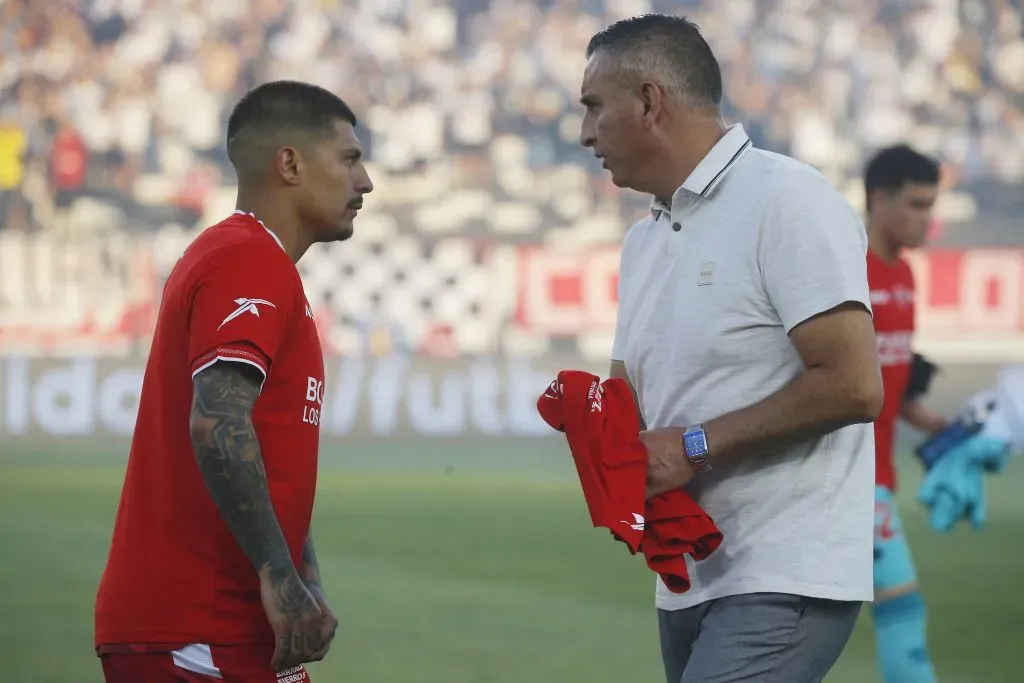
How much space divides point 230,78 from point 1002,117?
27.4 feet

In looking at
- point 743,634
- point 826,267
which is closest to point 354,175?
point 826,267

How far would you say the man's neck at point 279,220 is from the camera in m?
2.67

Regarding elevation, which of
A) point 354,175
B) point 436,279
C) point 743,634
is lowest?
point 743,634

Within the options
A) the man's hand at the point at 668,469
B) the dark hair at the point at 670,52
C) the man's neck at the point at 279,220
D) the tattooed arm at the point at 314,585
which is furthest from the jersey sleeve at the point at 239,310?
the dark hair at the point at 670,52

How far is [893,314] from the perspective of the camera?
204 inches

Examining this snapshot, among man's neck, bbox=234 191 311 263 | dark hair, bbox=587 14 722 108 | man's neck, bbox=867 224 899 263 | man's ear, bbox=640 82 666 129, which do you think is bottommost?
man's neck, bbox=234 191 311 263

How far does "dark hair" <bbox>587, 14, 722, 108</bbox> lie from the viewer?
2.77 meters

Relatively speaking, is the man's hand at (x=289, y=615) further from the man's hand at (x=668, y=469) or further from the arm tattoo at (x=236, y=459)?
the man's hand at (x=668, y=469)

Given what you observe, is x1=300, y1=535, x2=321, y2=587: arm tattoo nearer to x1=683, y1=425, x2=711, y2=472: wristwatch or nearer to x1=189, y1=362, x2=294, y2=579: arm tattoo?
x1=189, y1=362, x2=294, y2=579: arm tattoo

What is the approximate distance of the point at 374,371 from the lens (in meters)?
13.8

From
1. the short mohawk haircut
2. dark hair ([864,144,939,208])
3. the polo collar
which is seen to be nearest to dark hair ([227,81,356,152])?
the short mohawk haircut

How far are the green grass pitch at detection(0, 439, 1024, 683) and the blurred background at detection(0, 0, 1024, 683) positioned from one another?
3.2 inches

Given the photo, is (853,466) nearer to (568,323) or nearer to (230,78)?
(568,323)

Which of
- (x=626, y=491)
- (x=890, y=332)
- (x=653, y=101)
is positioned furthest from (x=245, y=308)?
(x=890, y=332)
